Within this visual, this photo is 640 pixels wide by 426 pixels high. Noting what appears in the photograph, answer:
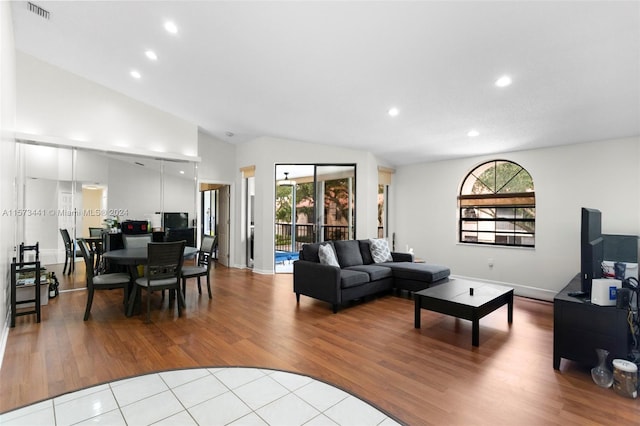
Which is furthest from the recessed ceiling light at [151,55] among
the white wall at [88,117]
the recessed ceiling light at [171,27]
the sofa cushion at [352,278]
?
the sofa cushion at [352,278]

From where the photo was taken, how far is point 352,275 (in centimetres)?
423

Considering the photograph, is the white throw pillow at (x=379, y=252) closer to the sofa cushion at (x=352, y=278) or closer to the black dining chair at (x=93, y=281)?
the sofa cushion at (x=352, y=278)

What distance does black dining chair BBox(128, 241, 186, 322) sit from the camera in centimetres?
362

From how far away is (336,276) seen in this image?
13.0ft

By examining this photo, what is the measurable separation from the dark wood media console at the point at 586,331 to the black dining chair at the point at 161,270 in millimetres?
3960

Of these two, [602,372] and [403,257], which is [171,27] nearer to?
[403,257]

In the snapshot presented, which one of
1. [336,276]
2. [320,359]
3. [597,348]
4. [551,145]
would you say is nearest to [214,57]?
[336,276]

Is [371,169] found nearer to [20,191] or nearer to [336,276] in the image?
[336,276]

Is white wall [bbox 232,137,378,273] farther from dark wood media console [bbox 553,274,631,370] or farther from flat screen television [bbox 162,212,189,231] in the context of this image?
dark wood media console [bbox 553,274,631,370]

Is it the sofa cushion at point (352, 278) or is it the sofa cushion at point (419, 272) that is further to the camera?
the sofa cushion at point (419, 272)

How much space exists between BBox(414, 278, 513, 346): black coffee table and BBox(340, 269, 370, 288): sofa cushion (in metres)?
0.88

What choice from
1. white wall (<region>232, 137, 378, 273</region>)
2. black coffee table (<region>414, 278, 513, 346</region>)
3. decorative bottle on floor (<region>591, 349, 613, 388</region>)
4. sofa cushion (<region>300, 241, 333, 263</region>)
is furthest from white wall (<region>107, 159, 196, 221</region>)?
decorative bottle on floor (<region>591, 349, 613, 388</region>)

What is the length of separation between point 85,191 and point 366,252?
4836 mm

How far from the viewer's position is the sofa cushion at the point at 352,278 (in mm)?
4078
